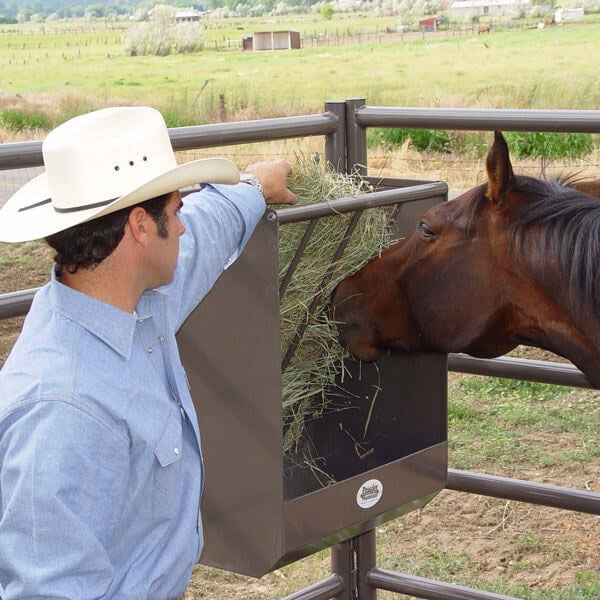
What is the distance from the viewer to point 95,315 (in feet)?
4.77

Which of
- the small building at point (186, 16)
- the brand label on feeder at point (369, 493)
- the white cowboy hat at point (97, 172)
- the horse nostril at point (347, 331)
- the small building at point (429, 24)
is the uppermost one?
the white cowboy hat at point (97, 172)

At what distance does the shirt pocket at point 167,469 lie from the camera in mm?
1502

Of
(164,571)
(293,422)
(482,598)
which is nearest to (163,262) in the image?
(164,571)

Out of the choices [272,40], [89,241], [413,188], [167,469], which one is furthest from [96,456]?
[272,40]

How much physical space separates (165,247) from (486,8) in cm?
4473

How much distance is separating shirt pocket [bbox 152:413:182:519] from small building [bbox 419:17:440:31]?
41790 mm

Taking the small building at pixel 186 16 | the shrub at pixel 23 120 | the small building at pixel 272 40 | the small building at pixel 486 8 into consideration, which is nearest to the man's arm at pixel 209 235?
the shrub at pixel 23 120

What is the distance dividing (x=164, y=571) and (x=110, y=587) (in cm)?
11

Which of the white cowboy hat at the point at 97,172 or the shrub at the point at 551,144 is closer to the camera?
the white cowboy hat at the point at 97,172

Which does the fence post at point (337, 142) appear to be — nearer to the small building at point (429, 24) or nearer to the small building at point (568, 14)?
the small building at point (568, 14)

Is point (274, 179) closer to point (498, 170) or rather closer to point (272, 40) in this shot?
point (498, 170)

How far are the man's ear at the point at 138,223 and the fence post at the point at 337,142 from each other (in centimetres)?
135

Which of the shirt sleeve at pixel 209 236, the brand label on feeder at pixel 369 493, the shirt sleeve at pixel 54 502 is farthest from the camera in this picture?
the brand label on feeder at pixel 369 493

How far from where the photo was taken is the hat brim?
56.4 inches
